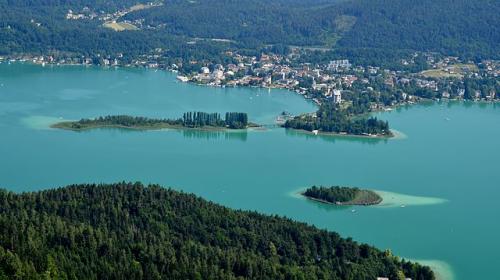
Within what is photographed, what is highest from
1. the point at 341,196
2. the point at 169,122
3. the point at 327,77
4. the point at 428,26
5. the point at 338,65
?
the point at 428,26

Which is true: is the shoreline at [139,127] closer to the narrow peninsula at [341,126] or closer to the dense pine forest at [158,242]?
the narrow peninsula at [341,126]

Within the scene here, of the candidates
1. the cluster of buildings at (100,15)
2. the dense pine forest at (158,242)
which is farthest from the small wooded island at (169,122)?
the cluster of buildings at (100,15)

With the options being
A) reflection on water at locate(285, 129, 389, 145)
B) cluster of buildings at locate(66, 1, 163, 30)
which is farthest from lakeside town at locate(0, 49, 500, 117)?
cluster of buildings at locate(66, 1, 163, 30)

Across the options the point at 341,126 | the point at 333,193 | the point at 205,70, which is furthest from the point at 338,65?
the point at 333,193

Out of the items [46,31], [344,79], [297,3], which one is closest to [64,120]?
[344,79]

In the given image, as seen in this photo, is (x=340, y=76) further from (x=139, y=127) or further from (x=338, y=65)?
(x=139, y=127)

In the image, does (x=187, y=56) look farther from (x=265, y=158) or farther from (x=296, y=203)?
(x=296, y=203)

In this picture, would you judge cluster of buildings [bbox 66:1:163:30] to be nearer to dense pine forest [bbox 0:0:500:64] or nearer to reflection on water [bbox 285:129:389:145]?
dense pine forest [bbox 0:0:500:64]

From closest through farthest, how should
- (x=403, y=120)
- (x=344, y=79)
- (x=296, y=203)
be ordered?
(x=296, y=203)
(x=403, y=120)
(x=344, y=79)
